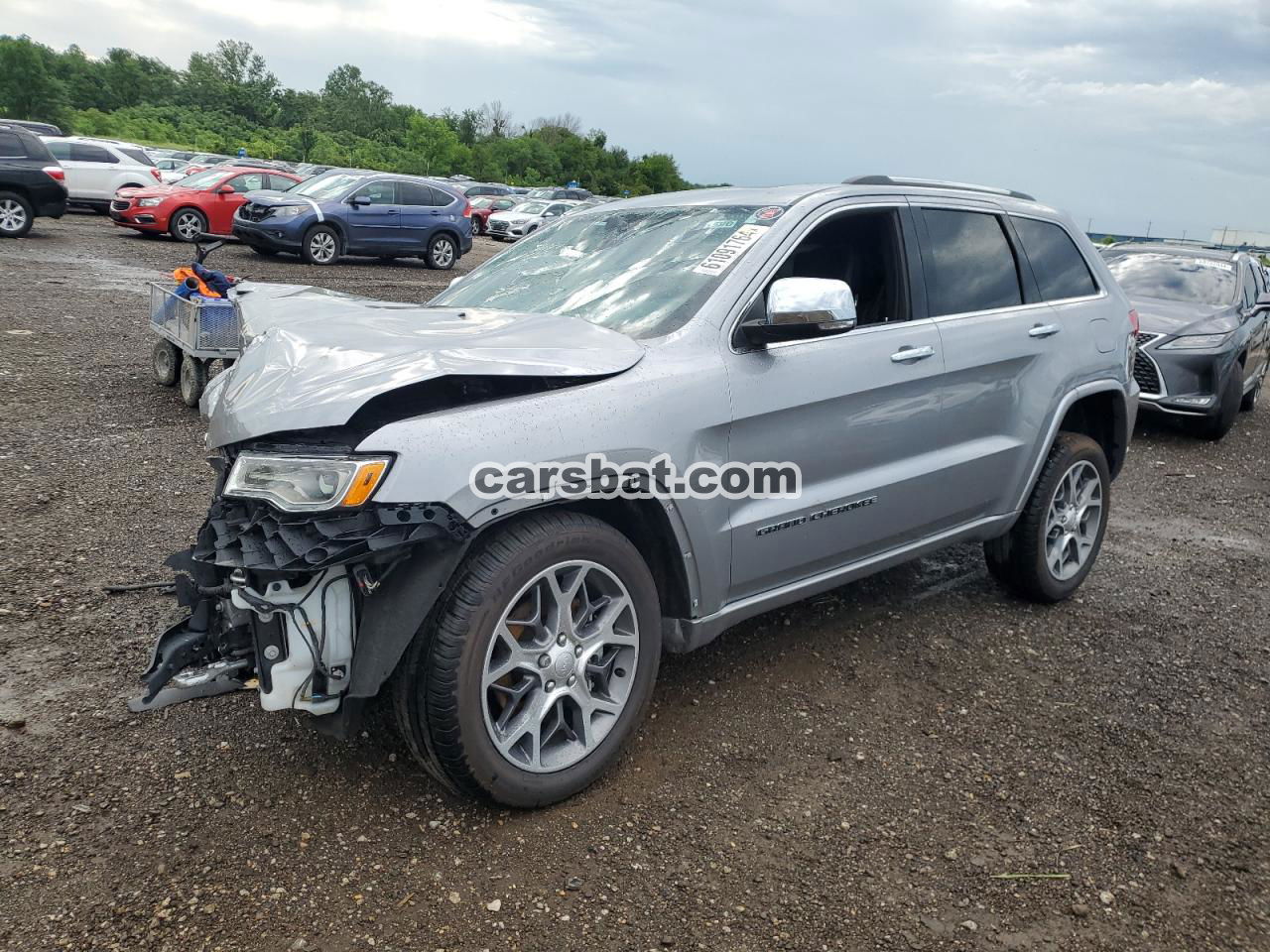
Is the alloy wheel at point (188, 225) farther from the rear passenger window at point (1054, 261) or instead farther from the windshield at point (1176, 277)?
the rear passenger window at point (1054, 261)

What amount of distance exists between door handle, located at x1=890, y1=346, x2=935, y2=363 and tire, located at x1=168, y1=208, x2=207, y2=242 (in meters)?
17.5

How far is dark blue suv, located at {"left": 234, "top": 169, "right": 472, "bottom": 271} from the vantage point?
A: 1706 centimetres

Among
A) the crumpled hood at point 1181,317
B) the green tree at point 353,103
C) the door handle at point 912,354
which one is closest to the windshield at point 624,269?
the door handle at point 912,354

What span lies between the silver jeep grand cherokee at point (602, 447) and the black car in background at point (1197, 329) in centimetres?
525

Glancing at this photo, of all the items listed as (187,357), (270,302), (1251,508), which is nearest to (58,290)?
(187,357)

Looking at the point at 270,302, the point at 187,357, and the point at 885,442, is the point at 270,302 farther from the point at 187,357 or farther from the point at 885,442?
the point at 187,357

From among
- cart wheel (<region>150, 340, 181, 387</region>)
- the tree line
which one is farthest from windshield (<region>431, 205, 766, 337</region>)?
the tree line

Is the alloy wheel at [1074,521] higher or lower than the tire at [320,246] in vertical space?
lower

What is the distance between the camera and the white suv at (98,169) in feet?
67.5

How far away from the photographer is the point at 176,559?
2740 millimetres

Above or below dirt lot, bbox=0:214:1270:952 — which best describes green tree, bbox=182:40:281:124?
above

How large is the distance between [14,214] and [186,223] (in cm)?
295
